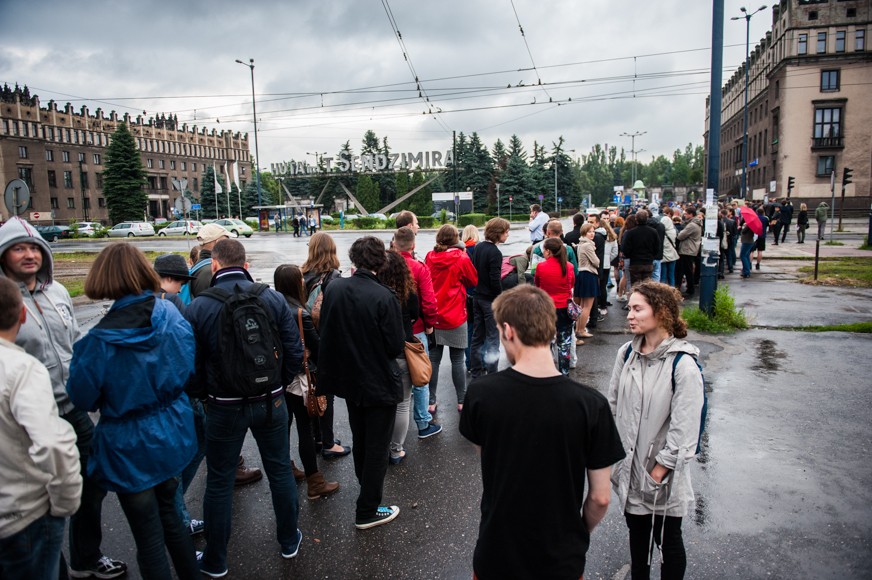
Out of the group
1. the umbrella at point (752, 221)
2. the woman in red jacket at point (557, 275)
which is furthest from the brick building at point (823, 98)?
the woman in red jacket at point (557, 275)

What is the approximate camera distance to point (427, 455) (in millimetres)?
5211

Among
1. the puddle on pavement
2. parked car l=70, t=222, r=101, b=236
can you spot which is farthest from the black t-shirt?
parked car l=70, t=222, r=101, b=236

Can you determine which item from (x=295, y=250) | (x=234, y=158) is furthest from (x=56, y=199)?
(x=295, y=250)

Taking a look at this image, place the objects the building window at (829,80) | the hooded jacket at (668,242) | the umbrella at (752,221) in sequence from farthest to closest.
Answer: the building window at (829,80) < the umbrella at (752,221) < the hooded jacket at (668,242)

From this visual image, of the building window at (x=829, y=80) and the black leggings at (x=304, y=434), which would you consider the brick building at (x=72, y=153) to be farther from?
the black leggings at (x=304, y=434)

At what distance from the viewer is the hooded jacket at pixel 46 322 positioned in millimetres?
3193

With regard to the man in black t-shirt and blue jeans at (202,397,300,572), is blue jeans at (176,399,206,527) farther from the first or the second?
the man in black t-shirt

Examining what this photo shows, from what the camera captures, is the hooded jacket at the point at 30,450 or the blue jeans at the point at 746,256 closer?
the hooded jacket at the point at 30,450

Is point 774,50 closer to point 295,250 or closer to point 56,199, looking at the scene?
point 295,250

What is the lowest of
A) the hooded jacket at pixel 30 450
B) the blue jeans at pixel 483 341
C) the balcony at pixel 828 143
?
the blue jeans at pixel 483 341

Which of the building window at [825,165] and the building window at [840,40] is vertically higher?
the building window at [840,40]

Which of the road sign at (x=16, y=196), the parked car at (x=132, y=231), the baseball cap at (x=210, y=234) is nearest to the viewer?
the baseball cap at (x=210, y=234)

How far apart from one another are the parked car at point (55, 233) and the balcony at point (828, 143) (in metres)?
64.8

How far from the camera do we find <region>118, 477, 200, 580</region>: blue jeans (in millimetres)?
2961
